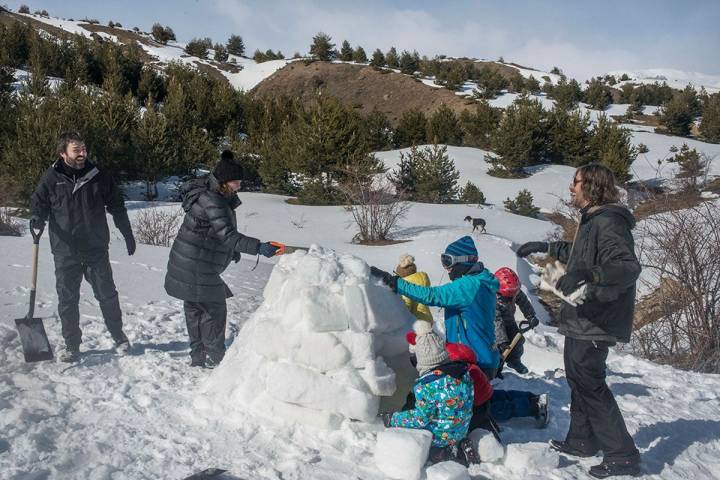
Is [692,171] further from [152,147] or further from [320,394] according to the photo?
[320,394]

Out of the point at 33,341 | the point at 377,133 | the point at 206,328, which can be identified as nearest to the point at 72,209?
the point at 33,341

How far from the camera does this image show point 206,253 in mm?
3945

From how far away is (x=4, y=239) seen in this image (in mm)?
7484

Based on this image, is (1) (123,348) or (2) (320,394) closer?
(2) (320,394)

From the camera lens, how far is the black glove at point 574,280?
2.82 metres

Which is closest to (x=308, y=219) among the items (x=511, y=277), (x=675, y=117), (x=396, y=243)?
(x=396, y=243)

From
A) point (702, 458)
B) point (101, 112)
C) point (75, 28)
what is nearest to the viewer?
point (702, 458)

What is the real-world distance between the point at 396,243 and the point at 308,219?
11.2 feet

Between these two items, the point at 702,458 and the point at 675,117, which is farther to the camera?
the point at 675,117

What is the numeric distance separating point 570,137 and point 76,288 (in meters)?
24.0

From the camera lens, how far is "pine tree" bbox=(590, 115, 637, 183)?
20.7 m

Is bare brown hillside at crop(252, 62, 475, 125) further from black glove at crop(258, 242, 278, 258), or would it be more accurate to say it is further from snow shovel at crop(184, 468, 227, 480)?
snow shovel at crop(184, 468, 227, 480)

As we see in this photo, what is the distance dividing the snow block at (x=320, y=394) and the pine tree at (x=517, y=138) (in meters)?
21.0

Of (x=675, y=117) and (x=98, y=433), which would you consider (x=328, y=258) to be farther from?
(x=675, y=117)
